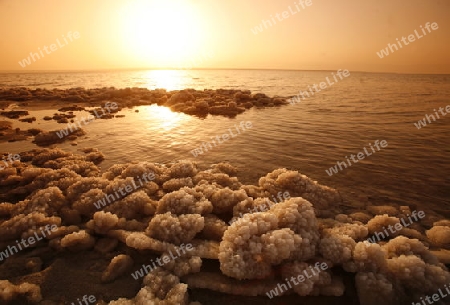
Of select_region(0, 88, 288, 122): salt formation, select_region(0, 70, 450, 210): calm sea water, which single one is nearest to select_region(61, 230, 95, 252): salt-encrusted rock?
select_region(0, 70, 450, 210): calm sea water

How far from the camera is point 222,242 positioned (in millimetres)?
4219

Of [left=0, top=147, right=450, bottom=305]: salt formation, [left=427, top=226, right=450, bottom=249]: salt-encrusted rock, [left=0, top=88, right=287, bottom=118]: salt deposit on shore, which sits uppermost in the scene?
[left=0, top=88, right=287, bottom=118]: salt deposit on shore

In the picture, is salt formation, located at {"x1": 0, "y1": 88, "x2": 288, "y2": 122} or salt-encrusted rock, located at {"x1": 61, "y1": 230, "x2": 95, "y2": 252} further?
salt formation, located at {"x1": 0, "y1": 88, "x2": 288, "y2": 122}

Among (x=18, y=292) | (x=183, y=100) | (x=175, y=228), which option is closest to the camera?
(x=18, y=292)

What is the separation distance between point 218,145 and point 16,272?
7.89 m

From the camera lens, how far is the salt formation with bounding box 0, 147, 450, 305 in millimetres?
3773

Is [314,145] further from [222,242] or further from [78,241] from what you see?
[78,241]

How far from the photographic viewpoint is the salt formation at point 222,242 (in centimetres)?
377

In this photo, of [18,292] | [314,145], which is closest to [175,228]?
[18,292]

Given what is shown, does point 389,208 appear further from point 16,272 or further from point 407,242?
point 16,272

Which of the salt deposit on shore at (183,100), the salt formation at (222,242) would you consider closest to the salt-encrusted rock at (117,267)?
the salt formation at (222,242)

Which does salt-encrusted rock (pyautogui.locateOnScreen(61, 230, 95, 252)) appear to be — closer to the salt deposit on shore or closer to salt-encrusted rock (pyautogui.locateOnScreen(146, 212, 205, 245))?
salt-encrusted rock (pyautogui.locateOnScreen(146, 212, 205, 245))

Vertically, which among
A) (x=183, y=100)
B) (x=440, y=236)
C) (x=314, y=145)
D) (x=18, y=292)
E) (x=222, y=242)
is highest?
(x=183, y=100)

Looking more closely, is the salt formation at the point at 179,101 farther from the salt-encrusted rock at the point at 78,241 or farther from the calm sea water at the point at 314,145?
the salt-encrusted rock at the point at 78,241
